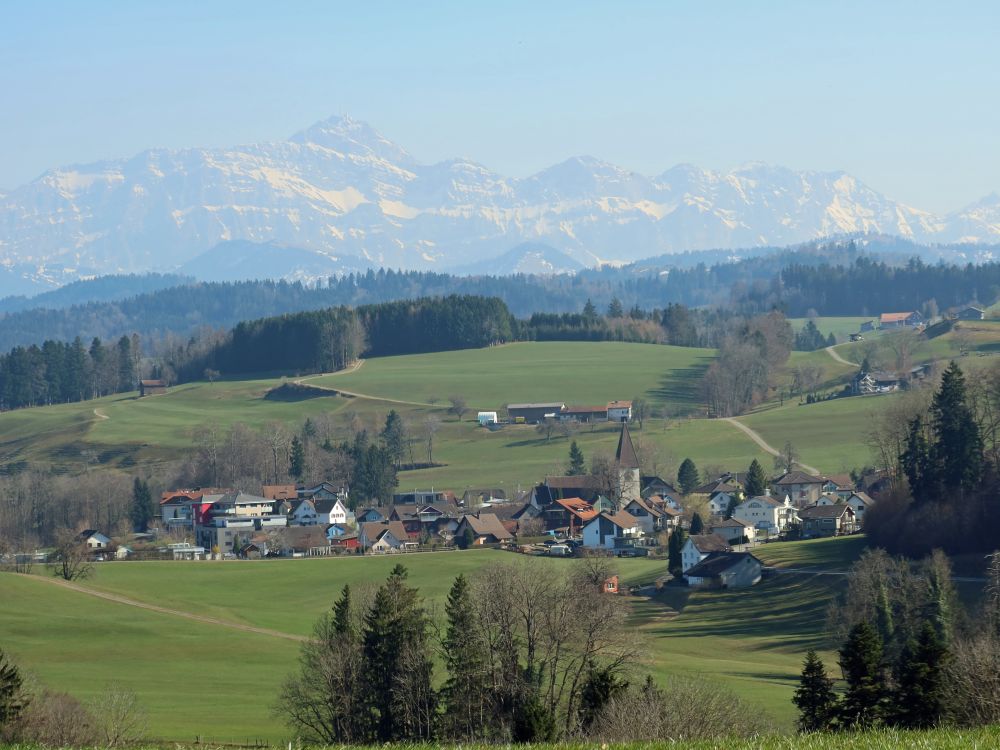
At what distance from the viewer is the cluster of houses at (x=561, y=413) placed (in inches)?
5974

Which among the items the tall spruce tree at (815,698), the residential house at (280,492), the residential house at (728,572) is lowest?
the residential house at (728,572)

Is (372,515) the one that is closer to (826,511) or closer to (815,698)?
(826,511)

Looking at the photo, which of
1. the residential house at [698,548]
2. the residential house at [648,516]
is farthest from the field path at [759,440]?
the residential house at [698,548]

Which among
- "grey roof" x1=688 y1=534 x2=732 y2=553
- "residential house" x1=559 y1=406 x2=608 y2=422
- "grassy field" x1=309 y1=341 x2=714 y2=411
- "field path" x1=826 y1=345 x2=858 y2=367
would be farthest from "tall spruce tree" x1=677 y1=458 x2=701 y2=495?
"field path" x1=826 y1=345 x2=858 y2=367

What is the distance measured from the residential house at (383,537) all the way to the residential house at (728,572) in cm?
2794

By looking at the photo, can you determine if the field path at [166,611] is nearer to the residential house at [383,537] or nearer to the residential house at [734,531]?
the residential house at [383,537]

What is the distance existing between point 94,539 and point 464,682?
2785 inches

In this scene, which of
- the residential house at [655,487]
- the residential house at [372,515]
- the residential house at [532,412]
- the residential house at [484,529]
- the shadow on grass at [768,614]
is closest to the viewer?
Answer: the shadow on grass at [768,614]

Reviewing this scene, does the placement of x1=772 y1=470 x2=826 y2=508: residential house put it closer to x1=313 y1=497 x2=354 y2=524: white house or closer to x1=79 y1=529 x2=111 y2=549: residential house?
x1=313 y1=497 x2=354 y2=524: white house

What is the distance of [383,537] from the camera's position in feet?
355

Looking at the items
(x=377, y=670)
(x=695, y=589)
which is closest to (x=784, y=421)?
(x=695, y=589)

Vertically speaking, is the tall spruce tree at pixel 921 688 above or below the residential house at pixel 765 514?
above

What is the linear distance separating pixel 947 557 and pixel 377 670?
36340mm

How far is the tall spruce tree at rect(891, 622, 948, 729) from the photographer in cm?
3962
